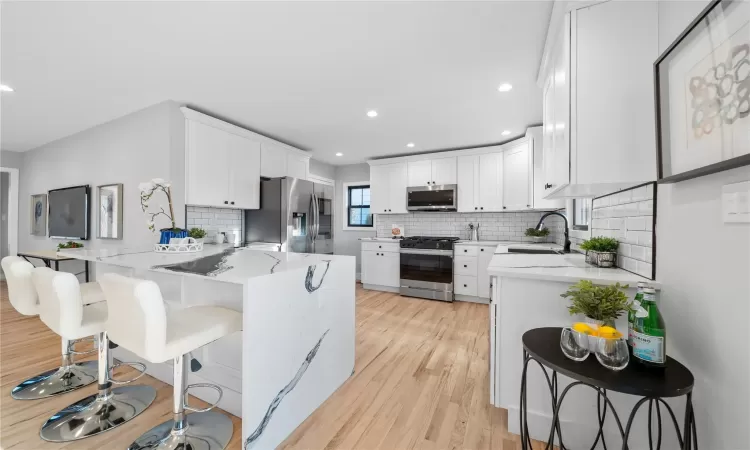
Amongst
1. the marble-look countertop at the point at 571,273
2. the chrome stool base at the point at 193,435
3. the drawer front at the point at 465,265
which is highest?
the marble-look countertop at the point at 571,273

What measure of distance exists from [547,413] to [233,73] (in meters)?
3.24

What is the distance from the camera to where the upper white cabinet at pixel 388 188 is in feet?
16.3

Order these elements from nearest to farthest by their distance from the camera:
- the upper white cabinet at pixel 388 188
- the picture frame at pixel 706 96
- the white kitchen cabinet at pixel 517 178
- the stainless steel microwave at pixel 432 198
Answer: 1. the picture frame at pixel 706 96
2. the white kitchen cabinet at pixel 517 178
3. the stainless steel microwave at pixel 432 198
4. the upper white cabinet at pixel 388 188

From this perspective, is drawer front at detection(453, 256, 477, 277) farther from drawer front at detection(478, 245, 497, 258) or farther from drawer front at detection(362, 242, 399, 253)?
drawer front at detection(362, 242, 399, 253)

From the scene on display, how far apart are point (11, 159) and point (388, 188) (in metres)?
6.57

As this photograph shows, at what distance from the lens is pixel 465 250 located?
421 cm

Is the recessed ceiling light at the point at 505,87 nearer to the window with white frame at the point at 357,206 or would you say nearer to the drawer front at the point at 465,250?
the drawer front at the point at 465,250

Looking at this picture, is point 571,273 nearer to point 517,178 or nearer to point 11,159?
point 517,178

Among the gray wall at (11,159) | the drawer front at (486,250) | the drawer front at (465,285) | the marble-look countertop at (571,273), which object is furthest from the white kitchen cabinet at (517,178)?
the gray wall at (11,159)

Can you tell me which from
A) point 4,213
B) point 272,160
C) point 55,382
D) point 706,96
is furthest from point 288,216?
point 4,213

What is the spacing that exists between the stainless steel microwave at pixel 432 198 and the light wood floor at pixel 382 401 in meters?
2.12

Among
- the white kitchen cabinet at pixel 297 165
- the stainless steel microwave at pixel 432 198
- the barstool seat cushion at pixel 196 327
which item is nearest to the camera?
the barstool seat cushion at pixel 196 327

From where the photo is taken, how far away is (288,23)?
181 cm

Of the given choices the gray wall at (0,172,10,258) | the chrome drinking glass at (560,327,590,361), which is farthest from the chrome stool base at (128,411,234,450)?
the gray wall at (0,172,10,258)
